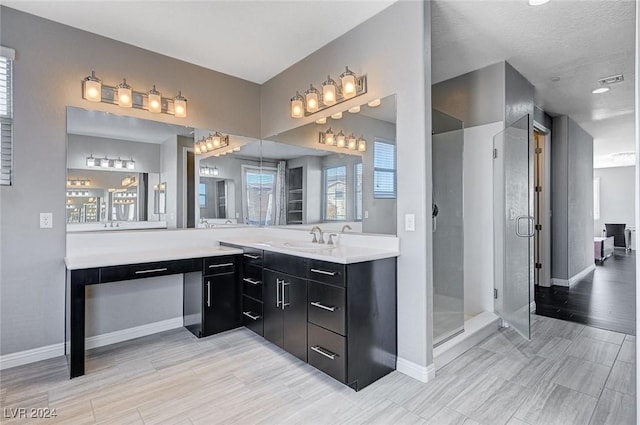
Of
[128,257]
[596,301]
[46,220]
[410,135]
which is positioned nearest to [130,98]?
[46,220]

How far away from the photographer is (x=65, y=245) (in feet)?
8.80

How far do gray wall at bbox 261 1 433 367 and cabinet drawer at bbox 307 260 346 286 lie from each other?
534 mm

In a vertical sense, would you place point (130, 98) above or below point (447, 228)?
above

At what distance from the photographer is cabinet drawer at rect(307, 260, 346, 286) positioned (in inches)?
83.3

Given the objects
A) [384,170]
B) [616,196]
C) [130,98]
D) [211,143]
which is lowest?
[384,170]

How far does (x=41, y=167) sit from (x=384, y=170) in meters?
2.72

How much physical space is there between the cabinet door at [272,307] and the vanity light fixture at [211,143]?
158cm

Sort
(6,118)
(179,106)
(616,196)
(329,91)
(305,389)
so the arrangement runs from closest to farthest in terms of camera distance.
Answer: (305,389), (6,118), (329,91), (179,106), (616,196)

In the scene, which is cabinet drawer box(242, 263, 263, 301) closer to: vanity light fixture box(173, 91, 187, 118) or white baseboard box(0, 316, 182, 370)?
white baseboard box(0, 316, 182, 370)

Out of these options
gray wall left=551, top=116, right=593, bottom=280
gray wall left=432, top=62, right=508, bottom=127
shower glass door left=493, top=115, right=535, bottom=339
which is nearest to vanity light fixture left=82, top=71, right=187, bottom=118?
gray wall left=432, top=62, right=508, bottom=127

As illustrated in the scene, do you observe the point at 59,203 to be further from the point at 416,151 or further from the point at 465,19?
the point at 465,19

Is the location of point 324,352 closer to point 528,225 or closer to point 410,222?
point 410,222

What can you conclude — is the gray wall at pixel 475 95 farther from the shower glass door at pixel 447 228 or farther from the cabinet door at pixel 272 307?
the cabinet door at pixel 272 307

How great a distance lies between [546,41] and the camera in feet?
9.43
